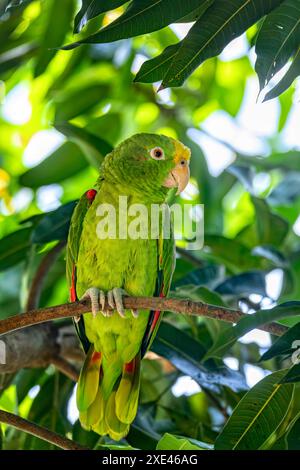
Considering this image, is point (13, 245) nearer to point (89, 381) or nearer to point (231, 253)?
point (89, 381)

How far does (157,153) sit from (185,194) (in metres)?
1.04

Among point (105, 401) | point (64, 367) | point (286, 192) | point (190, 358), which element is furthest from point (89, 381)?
point (286, 192)

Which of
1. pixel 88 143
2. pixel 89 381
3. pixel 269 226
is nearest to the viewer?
pixel 89 381

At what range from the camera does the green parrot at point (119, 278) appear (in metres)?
2.46

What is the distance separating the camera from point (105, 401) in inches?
99.0

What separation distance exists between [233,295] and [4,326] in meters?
1.15

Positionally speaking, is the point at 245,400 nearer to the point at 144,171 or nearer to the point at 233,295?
the point at 233,295

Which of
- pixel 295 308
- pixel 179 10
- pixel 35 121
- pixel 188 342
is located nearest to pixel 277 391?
pixel 295 308

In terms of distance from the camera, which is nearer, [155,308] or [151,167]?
[155,308]

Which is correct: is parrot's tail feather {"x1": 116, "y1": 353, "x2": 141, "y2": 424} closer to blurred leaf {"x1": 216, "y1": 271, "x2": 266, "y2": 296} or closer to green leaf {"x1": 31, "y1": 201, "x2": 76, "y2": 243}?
blurred leaf {"x1": 216, "y1": 271, "x2": 266, "y2": 296}

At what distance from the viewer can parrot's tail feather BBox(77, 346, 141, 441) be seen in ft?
8.00

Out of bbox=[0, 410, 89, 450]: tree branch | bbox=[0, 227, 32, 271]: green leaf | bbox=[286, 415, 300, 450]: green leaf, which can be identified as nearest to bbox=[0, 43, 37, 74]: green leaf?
bbox=[0, 227, 32, 271]: green leaf

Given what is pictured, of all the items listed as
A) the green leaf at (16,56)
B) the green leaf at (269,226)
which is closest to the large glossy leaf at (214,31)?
the green leaf at (269,226)

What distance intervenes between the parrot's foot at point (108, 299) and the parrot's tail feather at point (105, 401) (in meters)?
0.24
